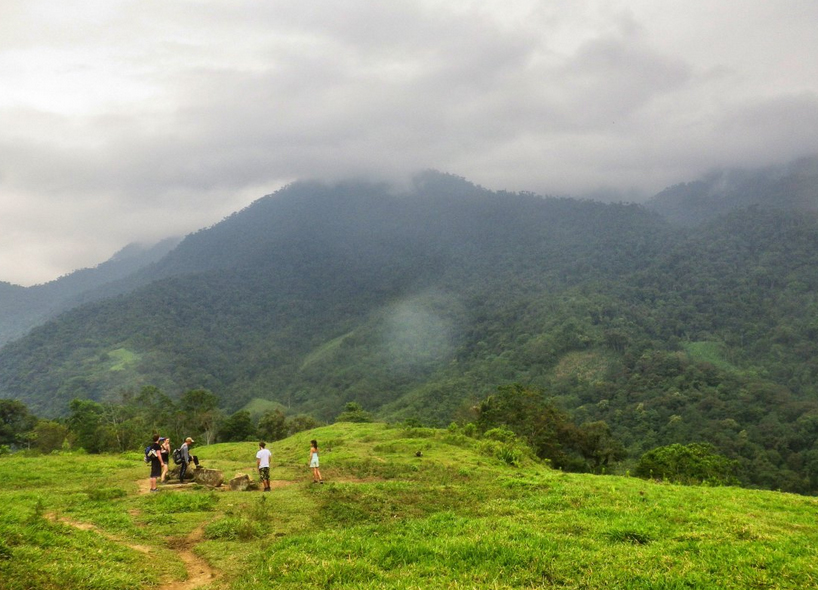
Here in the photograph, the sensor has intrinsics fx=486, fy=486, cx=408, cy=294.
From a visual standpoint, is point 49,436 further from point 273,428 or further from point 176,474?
point 176,474

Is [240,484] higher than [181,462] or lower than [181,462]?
lower

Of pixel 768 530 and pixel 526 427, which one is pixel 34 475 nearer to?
pixel 768 530

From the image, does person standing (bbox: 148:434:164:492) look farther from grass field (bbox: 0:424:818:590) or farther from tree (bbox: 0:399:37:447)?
tree (bbox: 0:399:37:447)

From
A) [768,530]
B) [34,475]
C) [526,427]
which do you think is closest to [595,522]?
[768,530]

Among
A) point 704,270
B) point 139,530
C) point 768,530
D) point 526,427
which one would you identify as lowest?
point 526,427

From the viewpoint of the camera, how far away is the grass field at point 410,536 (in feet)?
28.5

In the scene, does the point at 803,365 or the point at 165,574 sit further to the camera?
the point at 803,365

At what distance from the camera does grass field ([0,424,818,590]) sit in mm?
8672

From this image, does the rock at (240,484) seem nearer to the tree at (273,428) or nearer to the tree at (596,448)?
the tree at (596,448)

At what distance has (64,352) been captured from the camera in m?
165

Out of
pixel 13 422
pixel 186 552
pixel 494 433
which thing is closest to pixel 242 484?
pixel 186 552

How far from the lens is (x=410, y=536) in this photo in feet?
36.7

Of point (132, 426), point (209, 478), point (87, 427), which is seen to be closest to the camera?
point (209, 478)

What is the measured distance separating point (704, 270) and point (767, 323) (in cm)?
5152
